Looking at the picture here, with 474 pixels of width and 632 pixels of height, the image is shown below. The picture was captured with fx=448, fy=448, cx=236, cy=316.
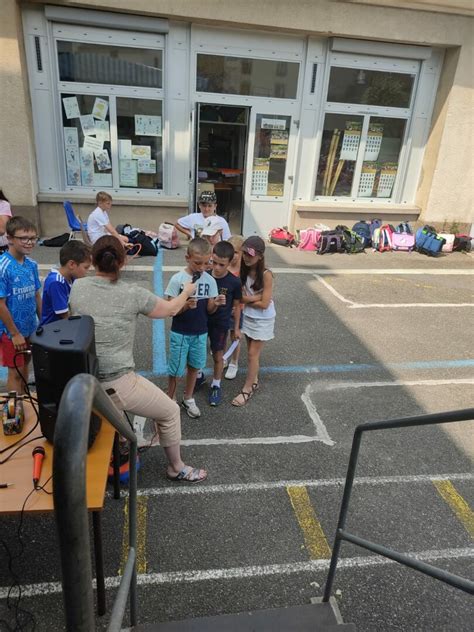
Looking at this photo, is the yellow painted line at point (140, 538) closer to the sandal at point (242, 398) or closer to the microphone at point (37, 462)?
the microphone at point (37, 462)

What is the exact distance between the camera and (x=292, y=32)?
9.89 metres

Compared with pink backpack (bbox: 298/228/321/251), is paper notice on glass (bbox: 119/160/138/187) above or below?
above

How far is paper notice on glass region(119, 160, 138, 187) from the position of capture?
1045 centimetres

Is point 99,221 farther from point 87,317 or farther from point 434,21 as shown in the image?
point 434,21

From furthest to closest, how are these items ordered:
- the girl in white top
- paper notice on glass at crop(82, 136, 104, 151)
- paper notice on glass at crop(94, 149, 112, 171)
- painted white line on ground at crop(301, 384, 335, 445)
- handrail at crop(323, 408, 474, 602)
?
1. paper notice on glass at crop(94, 149, 112, 171)
2. paper notice on glass at crop(82, 136, 104, 151)
3. the girl in white top
4. painted white line on ground at crop(301, 384, 335, 445)
5. handrail at crop(323, 408, 474, 602)

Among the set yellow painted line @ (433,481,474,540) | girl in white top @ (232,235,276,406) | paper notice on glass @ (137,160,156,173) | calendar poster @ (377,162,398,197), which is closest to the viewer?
yellow painted line @ (433,481,474,540)

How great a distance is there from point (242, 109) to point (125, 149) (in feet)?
9.56

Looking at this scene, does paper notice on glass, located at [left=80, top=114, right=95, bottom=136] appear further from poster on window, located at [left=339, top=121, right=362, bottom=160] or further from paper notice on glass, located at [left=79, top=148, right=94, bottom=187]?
poster on window, located at [left=339, top=121, right=362, bottom=160]

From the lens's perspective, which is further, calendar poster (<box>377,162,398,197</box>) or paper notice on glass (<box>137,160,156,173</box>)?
calendar poster (<box>377,162,398,197</box>)

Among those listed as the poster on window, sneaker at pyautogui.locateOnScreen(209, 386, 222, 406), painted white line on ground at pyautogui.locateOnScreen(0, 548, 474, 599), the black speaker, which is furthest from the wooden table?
the poster on window

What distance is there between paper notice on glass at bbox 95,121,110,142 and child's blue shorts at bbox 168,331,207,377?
788 centimetres

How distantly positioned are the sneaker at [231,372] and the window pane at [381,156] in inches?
329

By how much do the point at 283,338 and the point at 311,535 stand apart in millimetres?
3335

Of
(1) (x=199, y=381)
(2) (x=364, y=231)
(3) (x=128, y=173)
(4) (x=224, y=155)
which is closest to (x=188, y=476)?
(1) (x=199, y=381)
